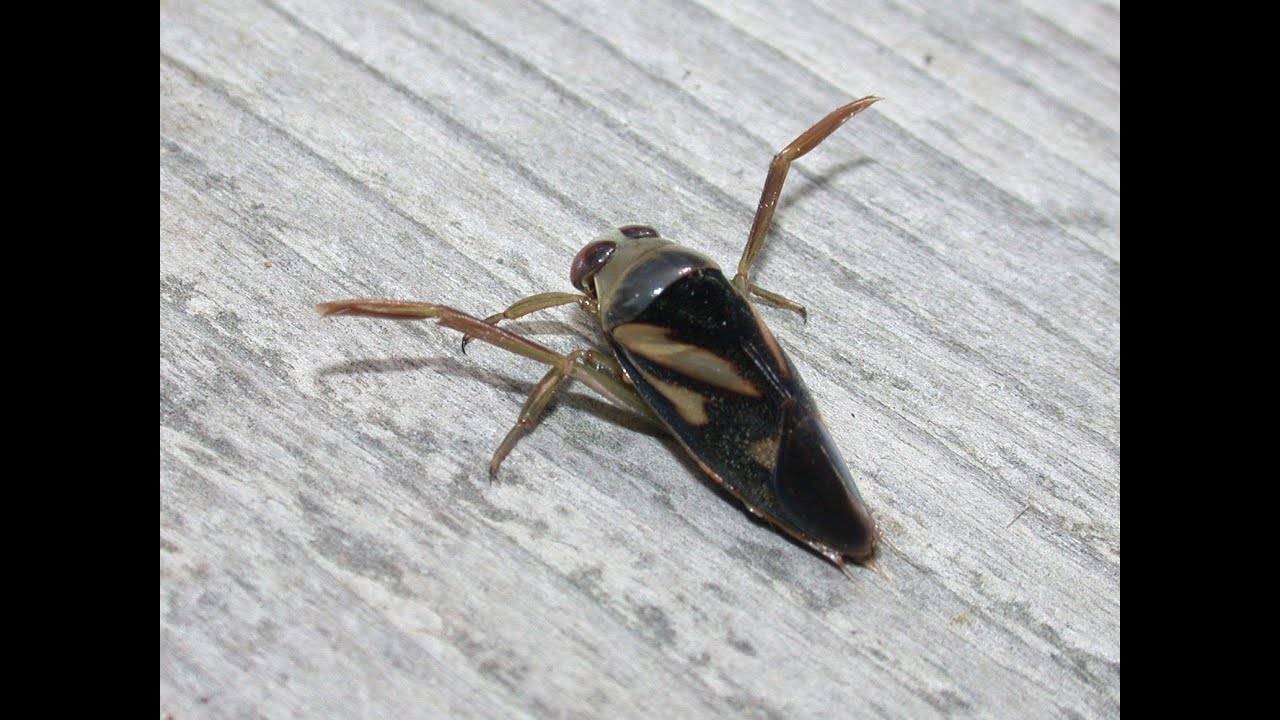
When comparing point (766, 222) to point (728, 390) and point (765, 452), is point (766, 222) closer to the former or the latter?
point (728, 390)

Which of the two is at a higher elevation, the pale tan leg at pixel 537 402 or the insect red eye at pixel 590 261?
the insect red eye at pixel 590 261

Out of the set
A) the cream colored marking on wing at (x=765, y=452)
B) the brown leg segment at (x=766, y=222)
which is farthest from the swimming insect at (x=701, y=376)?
the brown leg segment at (x=766, y=222)

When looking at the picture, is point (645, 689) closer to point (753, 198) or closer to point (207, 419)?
point (207, 419)

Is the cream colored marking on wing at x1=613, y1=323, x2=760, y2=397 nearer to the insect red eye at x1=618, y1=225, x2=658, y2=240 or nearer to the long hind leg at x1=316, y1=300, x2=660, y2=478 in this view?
the long hind leg at x1=316, y1=300, x2=660, y2=478

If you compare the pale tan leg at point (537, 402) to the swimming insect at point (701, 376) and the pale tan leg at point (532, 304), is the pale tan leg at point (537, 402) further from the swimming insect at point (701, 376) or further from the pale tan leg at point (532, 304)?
the pale tan leg at point (532, 304)

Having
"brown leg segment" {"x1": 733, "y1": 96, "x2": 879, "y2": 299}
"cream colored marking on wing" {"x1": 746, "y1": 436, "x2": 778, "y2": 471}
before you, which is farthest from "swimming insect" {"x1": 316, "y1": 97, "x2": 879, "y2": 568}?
"brown leg segment" {"x1": 733, "y1": 96, "x2": 879, "y2": 299}

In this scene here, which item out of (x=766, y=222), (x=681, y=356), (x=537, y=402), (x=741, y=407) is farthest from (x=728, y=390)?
(x=766, y=222)

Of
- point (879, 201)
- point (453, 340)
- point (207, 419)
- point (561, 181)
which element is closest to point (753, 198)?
point (879, 201)

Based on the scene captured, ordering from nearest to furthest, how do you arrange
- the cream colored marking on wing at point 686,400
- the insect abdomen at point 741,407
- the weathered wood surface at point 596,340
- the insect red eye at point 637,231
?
the weathered wood surface at point 596,340 → the insect abdomen at point 741,407 → the cream colored marking on wing at point 686,400 → the insect red eye at point 637,231
